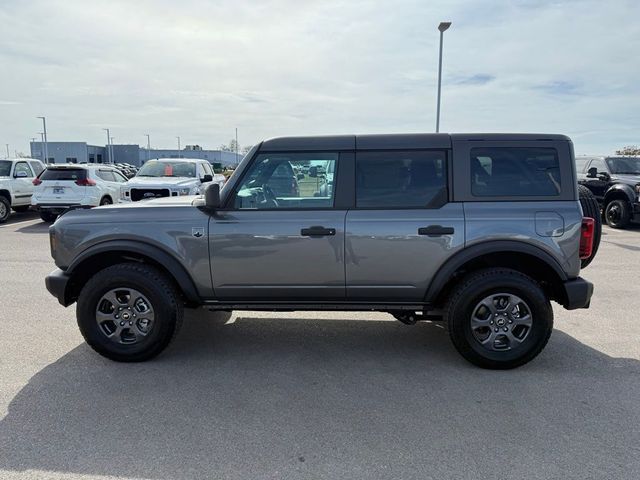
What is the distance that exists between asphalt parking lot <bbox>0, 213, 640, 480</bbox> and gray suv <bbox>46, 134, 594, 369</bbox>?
0.41m

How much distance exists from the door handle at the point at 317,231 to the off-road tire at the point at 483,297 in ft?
3.73

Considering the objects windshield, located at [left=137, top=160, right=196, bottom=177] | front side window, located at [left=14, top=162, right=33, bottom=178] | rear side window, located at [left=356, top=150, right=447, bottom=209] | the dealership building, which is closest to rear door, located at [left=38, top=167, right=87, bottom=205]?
windshield, located at [left=137, top=160, right=196, bottom=177]

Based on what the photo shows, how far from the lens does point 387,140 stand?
391 centimetres

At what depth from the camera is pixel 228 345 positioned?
4406 millimetres

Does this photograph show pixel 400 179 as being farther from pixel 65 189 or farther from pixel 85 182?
pixel 65 189

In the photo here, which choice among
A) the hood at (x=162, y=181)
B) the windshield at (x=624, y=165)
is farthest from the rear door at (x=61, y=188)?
the windshield at (x=624, y=165)

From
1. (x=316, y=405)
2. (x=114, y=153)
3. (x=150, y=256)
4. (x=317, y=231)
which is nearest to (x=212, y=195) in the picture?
(x=150, y=256)

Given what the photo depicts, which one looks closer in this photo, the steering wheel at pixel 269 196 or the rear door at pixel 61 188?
the steering wheel at pixel 269 196

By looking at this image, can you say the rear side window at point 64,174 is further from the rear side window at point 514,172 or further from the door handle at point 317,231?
the rear side window at point 514,172

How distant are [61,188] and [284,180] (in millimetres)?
10697

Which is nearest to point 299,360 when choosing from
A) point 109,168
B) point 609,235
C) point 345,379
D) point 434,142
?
point 345,379

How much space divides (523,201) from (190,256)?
8.99ft

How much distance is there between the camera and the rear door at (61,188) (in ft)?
40.5

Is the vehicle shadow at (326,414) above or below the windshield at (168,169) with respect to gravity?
below
